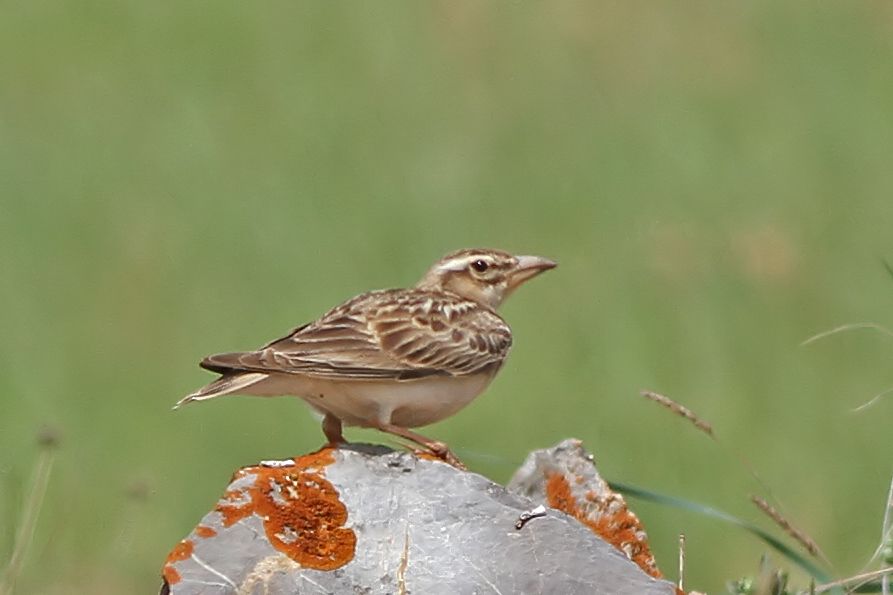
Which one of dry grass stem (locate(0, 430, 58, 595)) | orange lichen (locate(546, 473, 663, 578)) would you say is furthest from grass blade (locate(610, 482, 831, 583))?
dry grass stem (locate(0, 430, 58, 595))

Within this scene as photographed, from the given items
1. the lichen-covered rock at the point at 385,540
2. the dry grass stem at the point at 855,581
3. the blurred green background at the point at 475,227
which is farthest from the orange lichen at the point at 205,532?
the blurred green background at the point at 475,227

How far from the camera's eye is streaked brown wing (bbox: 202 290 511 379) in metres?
7.49

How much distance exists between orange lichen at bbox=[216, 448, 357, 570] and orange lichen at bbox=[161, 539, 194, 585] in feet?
0.50

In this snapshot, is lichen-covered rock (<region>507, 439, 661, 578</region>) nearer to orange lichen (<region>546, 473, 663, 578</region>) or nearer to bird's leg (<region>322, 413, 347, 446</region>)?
orange lichen (<region>546, 473, 663, 578</region>)

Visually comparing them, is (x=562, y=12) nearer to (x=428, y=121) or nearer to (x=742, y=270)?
(x=428, y=121)

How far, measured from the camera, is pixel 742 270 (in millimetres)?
18531

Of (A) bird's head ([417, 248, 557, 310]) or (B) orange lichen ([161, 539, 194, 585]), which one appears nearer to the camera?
(B) orange lichen ([161, 539, 194, 585])

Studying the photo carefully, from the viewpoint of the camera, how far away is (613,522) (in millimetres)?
6992

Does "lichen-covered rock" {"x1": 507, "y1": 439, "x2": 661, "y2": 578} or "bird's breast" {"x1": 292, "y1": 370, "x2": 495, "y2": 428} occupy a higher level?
"bird's breast" {"x1": 292, "y1": 370, "x2": 495, "y2": 428}

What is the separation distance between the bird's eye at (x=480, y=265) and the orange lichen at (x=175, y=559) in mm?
3107

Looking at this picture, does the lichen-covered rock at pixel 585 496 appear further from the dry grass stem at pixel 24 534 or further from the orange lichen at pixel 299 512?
the dry grass stem at pixel 24 534

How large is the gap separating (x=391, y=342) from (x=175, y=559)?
1.94m

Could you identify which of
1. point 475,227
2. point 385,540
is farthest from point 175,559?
point 475,227

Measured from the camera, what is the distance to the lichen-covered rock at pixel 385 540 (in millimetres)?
6266
